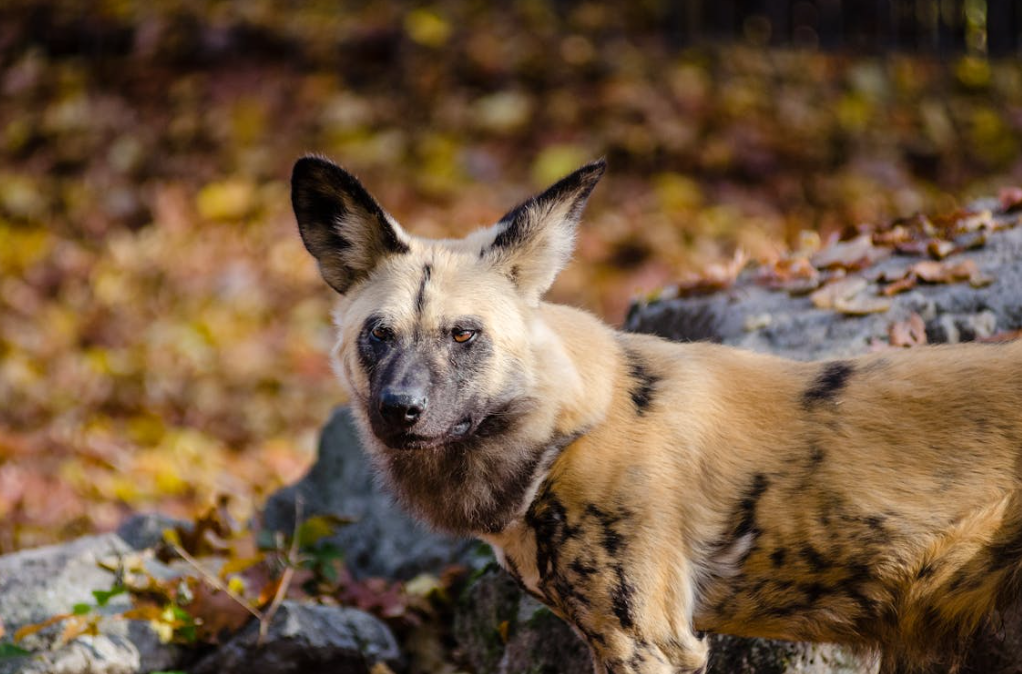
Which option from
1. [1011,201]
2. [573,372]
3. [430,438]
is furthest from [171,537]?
[1011,201]

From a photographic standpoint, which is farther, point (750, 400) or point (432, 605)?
point (432, 605)

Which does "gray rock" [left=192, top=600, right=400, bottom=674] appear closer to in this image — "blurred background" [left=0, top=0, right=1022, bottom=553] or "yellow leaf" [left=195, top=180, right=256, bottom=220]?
"blurred background" [left=0, top=0, right=1022, bottom=553]

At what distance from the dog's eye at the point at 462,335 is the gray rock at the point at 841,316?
148 centimetres

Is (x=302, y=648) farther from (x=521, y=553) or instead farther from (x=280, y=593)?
(x=521, y=553)

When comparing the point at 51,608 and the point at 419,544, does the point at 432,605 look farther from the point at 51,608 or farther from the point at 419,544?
the point at 51,608

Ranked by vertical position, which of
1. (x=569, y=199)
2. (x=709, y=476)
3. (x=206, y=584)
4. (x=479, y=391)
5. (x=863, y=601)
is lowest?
(x=206, y=584)

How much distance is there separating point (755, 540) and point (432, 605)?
187 centimetres

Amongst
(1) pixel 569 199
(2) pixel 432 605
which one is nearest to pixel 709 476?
(1) pixel 569 199

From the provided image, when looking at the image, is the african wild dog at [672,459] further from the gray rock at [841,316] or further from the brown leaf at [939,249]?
the brown leaf at [939,249]

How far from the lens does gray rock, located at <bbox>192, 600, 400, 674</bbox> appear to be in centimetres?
405

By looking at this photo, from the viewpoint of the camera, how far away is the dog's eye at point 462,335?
3240mm

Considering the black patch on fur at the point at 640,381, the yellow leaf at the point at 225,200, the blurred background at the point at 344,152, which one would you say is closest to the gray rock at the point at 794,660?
the black patch on fur at the point at 640,381

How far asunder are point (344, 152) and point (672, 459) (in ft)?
24.1

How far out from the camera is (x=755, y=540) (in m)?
3.07
